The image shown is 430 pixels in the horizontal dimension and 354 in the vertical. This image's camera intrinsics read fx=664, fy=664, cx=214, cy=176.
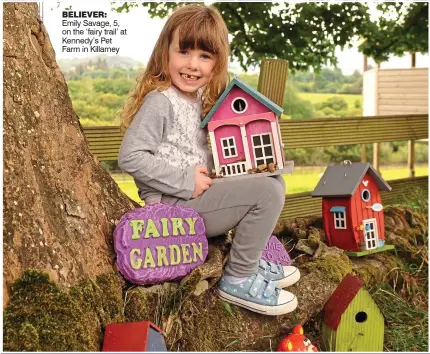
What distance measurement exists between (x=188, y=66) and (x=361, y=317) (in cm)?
157

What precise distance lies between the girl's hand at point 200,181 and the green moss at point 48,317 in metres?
0.71

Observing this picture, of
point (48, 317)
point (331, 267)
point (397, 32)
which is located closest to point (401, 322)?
point (331, 267)

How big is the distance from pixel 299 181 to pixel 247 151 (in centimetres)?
742

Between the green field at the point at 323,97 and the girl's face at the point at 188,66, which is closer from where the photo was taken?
the girl's face at the point at 188,66

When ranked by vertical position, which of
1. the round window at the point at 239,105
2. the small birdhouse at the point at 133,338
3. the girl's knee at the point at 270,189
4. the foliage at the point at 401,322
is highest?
the round window at the point at 239,105

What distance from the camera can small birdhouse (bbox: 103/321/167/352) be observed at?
276 centimetres

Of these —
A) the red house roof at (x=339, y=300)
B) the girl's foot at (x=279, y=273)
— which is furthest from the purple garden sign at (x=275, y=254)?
the red house roof at (x=339, y=300)

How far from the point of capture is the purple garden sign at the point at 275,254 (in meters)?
3.68

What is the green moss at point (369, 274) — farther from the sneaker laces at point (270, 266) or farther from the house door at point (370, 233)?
the sneaker laces at point (270, 266)

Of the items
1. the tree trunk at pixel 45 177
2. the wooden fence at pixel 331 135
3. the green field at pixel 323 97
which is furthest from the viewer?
the green field at pixel 323 97

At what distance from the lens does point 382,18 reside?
24.7 feet

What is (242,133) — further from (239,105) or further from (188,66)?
(188,66)

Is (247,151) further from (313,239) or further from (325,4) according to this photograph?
(325,4)

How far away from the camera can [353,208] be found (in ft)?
13.8
